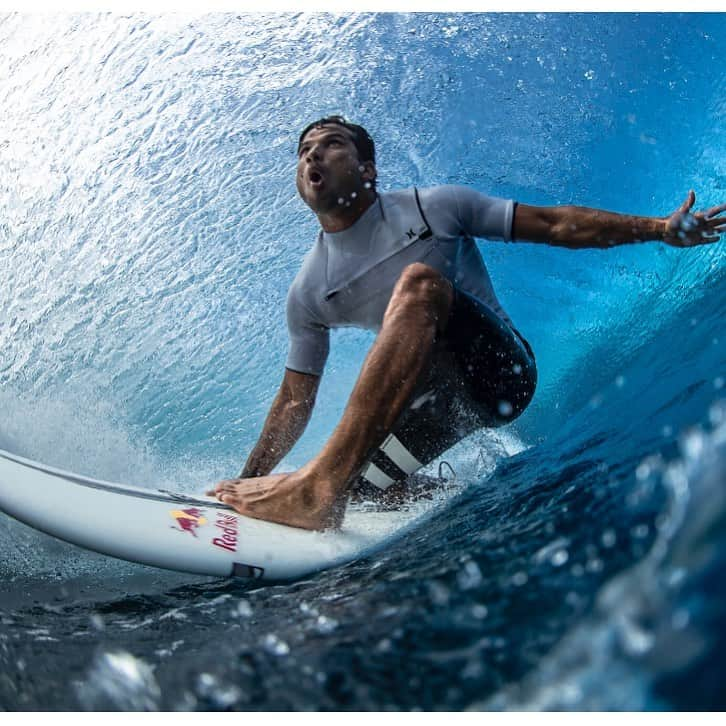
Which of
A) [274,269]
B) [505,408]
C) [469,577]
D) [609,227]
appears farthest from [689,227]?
[274,269]

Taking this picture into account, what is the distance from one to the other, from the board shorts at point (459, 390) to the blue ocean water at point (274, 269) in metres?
0.13

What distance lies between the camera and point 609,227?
140 cm

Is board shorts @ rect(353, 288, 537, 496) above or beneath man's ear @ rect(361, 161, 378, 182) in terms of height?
beneath

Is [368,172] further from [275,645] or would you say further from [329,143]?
[275,645]

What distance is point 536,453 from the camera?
1.73 metres

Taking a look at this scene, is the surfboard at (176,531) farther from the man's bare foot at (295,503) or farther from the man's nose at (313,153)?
the man's nose at (313,153)

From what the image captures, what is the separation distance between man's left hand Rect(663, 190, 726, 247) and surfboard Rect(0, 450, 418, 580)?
2.30ft

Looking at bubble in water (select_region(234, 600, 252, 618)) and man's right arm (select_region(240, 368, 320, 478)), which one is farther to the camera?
man's right arm (select_region(240, 368, 320, 478))

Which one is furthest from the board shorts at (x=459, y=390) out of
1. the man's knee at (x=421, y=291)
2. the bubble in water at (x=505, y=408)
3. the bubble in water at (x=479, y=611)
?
the bubble in water at (x=479, y=611)

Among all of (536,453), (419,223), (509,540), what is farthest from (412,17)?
(509,540)

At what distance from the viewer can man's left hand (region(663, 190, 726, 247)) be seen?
1342 mm

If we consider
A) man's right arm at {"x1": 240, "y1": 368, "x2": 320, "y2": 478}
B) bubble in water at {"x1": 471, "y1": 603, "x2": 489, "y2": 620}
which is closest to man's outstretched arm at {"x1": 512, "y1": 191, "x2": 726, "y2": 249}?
man's right arm at {"x1": 240, "y1": 368, "x2": 320, "y2": 478}

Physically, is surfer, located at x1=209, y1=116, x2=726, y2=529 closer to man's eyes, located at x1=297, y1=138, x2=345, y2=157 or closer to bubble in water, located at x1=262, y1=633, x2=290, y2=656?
man's eyes, located at x1=297, y1=138, x2=345, y2=157

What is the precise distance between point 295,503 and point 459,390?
1.34 feet
